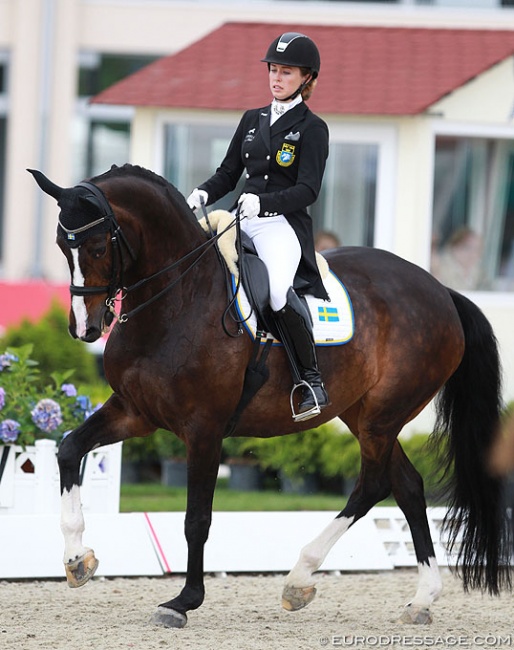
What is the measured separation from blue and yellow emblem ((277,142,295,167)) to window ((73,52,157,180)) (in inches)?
451

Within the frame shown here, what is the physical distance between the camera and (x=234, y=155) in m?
6.13

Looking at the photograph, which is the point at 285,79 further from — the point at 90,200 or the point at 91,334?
the point at 91,334

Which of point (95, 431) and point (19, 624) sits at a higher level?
point (95, 431)

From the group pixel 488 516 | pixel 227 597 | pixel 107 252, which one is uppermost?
pixel 107 252

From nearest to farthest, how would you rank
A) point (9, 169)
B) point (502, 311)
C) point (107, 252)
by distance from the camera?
1. point (107, 252)
2. point (502, 311)
3. point (9, 169)

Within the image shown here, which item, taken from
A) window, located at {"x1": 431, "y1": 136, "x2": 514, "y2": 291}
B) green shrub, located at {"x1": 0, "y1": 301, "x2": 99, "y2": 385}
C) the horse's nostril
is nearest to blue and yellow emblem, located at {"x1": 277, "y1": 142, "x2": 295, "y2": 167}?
the horse's nostril

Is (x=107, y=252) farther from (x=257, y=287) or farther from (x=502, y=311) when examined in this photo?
(x=502, y=311)

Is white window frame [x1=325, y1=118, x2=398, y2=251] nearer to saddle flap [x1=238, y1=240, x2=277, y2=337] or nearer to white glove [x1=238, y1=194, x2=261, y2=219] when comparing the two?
saddle flap [x1=238, y1=240, x2=277, y2=337]

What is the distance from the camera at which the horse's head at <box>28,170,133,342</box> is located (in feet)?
17.0

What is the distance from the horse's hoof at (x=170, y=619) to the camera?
5.55 meters

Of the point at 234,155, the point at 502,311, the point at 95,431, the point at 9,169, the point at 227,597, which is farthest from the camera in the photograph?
the point at 9,169

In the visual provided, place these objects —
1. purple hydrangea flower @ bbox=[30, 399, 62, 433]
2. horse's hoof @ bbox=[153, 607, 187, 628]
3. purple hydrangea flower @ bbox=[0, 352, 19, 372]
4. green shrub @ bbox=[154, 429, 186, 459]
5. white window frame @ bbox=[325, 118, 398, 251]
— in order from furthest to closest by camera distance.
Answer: white window frame @ bbox=[325, 118, 398, 251] < green shrub @ bbox=[154, 429, 186, 459] < purple hydrangea flower @ bbox=[0, 352, 19, 372] < purple hydrangea flower @ bbox=[30, 399, 62, 433] < horse's hoof @ bbox=[153, 607, 187, 628]

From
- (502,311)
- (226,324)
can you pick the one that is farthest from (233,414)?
(502,311)

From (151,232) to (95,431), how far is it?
3.07ft
